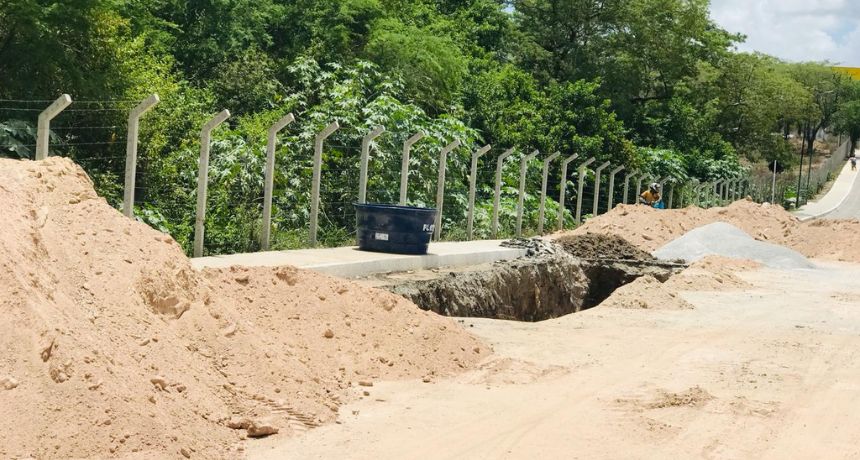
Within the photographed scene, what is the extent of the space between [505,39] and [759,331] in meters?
37.7

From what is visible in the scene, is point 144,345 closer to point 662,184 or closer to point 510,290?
point 510,290

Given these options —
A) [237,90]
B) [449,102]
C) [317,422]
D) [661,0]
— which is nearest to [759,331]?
[317,422]

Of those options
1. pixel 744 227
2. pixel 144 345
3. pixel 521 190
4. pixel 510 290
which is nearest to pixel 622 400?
pixel 144 345

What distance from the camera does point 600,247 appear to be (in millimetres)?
22547

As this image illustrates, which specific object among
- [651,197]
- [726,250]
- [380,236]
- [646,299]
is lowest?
[646,299]

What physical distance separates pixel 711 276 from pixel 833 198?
61179 millimetres

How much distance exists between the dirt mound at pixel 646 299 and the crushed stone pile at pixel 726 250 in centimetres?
774

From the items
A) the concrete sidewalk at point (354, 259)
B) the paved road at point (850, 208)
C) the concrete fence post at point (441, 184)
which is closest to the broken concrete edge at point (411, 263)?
the concrete sidewalk at point (354, 259)


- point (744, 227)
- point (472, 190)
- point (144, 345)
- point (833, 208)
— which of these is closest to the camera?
point (144, 345)

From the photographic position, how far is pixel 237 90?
29.9m

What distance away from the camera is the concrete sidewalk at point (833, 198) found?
64000mm

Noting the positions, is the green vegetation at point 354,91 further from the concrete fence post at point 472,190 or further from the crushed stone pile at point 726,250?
the crushed stone pile at point 726,250

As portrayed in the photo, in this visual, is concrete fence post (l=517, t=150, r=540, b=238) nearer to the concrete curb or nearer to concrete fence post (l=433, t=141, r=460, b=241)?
concrete fence post (l=433, t=141, r=460, b=241)

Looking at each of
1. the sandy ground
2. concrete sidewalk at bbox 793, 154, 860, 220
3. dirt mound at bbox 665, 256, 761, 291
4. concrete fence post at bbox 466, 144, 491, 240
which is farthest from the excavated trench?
concrete sidewalk at bbox 793, 154, 860, 220
